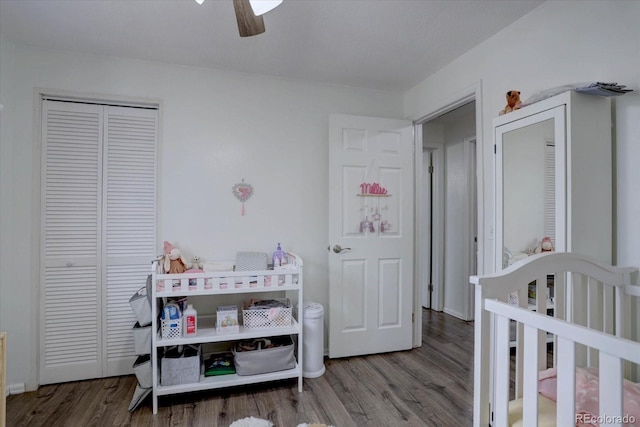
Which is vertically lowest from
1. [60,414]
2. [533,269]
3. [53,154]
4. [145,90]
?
[60,414]

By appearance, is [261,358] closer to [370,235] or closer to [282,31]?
[370,235]

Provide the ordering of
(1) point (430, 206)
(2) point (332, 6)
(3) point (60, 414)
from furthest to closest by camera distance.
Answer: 1. (1) point (430, 206)
2. (3) point (60, 414)
3. (2) point (332, 6)

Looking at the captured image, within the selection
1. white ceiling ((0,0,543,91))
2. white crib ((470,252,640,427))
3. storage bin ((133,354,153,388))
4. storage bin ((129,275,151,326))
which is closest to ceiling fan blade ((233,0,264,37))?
white ceiling ((0,0,543,91))

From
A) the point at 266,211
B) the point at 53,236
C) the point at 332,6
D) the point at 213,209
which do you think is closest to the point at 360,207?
the point at 266,211

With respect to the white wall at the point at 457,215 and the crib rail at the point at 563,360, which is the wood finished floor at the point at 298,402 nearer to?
the crib rail at the point at 563,360

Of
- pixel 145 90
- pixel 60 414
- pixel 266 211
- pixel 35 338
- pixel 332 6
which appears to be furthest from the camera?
pixel 266 211

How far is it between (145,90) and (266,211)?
4.26 feet

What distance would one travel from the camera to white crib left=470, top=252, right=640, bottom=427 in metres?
0.80

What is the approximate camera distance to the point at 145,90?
8.04ft

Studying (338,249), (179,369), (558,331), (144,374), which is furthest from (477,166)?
(144,374)

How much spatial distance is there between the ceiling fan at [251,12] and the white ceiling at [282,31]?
57 centimetres

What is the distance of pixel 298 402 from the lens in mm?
2104

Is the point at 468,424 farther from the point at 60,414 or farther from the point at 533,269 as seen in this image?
the point at 60,414

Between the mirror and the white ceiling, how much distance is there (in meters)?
0.79
